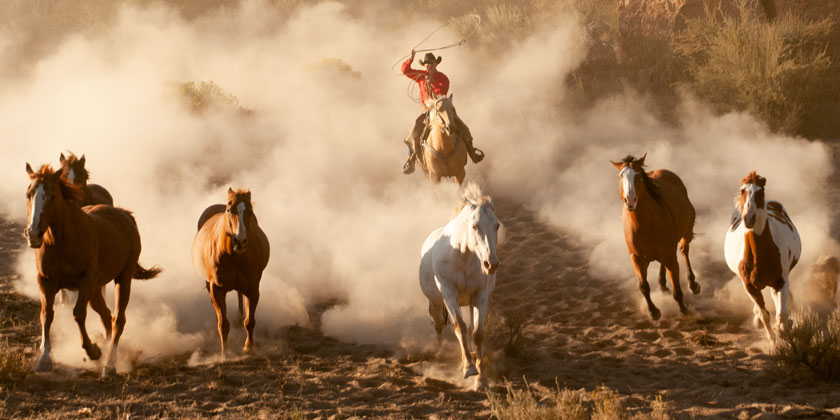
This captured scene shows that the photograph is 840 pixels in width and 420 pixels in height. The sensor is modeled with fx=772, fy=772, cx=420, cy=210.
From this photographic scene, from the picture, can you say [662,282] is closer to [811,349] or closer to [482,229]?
[811,349]

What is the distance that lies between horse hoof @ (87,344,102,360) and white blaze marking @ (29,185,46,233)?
152cm

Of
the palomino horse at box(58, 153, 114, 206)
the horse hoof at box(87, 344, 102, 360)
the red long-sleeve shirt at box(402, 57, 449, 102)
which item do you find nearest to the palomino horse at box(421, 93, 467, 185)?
the red long-sleeve shirt at box(402, 57, 449, 102)

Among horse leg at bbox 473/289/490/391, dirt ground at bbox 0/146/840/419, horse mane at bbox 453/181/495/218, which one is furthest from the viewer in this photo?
horse leg at bbox 473/289/490/391

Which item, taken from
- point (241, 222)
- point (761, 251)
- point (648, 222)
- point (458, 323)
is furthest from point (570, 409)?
point (241, 222)

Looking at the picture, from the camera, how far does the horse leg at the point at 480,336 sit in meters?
6.96

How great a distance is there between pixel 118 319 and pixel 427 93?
8256 millimetres

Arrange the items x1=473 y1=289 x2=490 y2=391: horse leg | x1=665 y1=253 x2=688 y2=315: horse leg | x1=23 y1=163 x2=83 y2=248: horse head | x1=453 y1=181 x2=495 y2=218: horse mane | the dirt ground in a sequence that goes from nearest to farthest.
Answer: the dirt ground, x1=23 y1=163 x2=83 y2=248: horse head, x1=453 y1=181 x2=495 y2=218: horse mane, x1=473 y1=289 x2=490 y2=391: horse leg, x1=665 y1=253 x2=688 y2=315: horse leg

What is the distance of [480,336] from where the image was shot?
7.05 m

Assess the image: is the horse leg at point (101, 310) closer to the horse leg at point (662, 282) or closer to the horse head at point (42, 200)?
the horse head at point (42, 200)

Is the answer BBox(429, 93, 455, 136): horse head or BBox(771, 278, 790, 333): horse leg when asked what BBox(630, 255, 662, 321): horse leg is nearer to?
BBox(771, 278, 790, 333): horse leg

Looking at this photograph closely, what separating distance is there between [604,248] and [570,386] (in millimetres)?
4667

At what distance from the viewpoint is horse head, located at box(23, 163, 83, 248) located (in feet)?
21.6

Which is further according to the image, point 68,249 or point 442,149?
point 442,149

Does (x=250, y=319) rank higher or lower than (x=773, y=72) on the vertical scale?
lower
